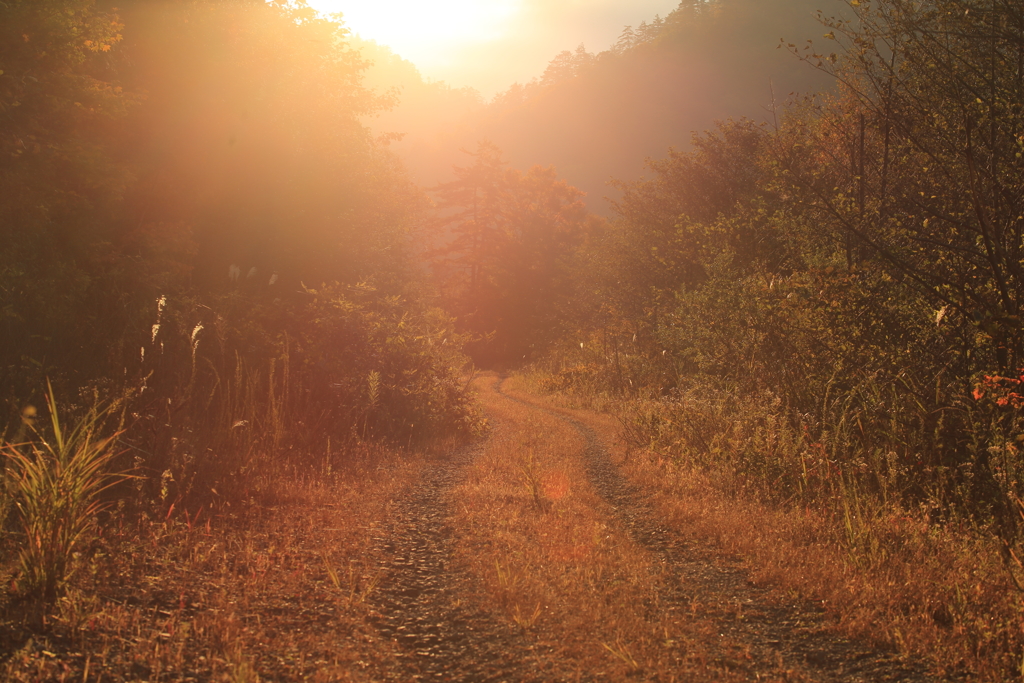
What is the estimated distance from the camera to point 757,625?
401 centimetres

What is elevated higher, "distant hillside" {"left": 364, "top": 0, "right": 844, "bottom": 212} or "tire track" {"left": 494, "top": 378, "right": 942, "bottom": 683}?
"distant hillside" {"left": 364, "top": 0, "right": 844, "bottom": 212}

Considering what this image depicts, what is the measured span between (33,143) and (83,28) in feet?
6.93

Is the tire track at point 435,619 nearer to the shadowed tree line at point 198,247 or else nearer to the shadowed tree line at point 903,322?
the shadowed tree line at point 198,247

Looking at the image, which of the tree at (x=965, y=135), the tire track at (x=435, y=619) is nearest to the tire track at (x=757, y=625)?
the tire track at (x=435, y=619)

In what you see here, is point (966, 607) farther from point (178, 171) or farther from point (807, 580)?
point (178, 171)

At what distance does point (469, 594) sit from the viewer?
4.52 metres

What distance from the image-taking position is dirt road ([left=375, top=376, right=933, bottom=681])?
3492 millimetres

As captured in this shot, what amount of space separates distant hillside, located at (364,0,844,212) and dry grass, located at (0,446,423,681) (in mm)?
92716

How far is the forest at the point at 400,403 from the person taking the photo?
376cm

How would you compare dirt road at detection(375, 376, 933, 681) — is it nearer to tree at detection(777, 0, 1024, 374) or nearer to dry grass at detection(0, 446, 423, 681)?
dry grass at detection(0, 446, 423, 681)

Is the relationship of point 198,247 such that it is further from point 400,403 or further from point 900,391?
point 900,391

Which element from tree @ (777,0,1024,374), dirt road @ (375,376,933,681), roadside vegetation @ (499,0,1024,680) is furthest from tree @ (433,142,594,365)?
dirt road @ (375,376,933,681)

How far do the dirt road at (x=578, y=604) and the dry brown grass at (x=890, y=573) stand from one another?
6.7 inches

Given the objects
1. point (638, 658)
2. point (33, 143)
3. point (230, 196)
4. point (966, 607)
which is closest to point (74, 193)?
point (33, 143)
